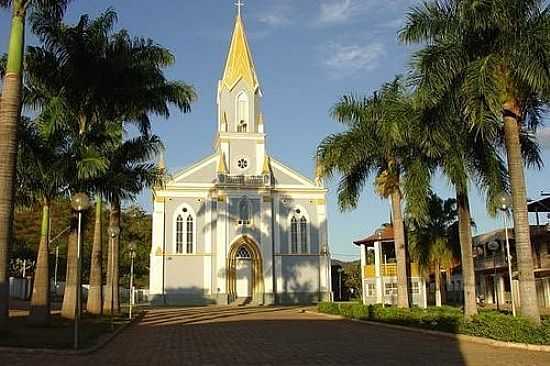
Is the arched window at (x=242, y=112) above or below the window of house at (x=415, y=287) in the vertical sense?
above

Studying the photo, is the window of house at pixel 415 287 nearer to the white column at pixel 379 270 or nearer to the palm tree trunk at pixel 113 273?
the white column at pixel 379 270

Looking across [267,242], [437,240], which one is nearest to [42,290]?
[437,240]

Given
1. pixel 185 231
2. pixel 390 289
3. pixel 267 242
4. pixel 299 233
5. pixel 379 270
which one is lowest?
pixel 390 289

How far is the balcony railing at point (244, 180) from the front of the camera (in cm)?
5062

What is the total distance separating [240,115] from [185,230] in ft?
38.6

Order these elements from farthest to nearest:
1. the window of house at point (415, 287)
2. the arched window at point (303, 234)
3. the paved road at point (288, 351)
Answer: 1. the arched window at point (303, 234)
2. the window of house at point (415, 287)
3. the paved road at point (288, 351)

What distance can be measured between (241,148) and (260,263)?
1012 centimetres

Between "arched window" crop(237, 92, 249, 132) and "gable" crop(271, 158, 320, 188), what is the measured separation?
409 cm

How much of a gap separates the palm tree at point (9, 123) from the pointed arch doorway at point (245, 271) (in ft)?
114

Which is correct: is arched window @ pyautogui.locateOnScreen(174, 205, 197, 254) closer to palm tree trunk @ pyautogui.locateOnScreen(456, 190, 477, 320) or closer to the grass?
the grass

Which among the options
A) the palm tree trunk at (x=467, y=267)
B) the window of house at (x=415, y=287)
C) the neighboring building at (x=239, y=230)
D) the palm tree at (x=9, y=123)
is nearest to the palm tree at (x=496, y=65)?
the palm tree trunk at (x=467, y=267)

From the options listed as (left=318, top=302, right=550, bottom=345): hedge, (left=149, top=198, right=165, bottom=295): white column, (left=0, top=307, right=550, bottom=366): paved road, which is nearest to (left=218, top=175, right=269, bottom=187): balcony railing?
(left=149, top=198, right=165, bottom=295): white column

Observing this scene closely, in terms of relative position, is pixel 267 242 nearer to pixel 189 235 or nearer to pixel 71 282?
pixel 189 235

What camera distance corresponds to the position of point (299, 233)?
2060 inches
